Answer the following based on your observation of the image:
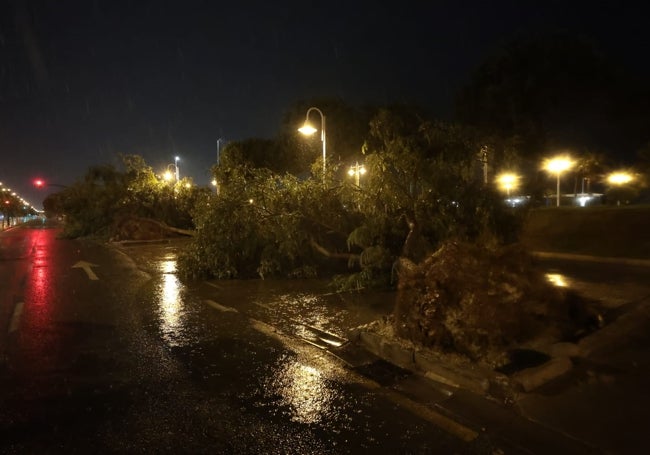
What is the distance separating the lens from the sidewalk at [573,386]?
13.5ft

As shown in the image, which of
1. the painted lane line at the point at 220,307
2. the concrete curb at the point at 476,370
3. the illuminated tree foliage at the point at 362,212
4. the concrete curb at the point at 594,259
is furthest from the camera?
the concrete curb at the point at 594,259

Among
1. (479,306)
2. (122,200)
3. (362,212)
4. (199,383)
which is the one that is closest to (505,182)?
(362,212)

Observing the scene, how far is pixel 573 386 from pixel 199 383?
12.4 ft

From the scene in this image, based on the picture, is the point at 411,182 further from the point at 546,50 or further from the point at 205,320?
the point at 546,50

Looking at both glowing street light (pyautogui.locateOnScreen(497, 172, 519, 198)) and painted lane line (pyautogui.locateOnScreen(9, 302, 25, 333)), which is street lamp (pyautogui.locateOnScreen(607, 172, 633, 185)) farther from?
painted lane line (pyautogui.locateOnScreen(9, 302, 25, 333))

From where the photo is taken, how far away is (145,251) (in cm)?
2152

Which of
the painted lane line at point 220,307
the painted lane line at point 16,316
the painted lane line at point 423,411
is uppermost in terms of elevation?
the painted lane line at point 220,307

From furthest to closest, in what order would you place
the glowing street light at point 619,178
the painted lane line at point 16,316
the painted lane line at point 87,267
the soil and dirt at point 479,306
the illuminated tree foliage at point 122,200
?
the illuminated tree foliage at point 122,200 < the glowing street light at point 619,178 < the painted lane line at point 87,267 < the painted lane line at point 16,316 < the soil and dirt at point 479,306

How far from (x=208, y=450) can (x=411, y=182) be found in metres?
7.14

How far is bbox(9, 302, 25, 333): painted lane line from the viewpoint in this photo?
7980 millimetres

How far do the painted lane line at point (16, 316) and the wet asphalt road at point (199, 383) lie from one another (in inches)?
0.8

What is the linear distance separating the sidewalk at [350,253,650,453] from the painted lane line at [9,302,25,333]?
5540 millimetres

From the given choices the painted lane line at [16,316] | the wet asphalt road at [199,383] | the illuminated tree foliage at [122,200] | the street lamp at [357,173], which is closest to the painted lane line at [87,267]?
the wet asphalt road at [199,383]

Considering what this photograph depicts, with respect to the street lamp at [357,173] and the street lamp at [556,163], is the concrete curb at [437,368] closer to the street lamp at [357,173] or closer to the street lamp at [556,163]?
the street lamp at [357,173]
